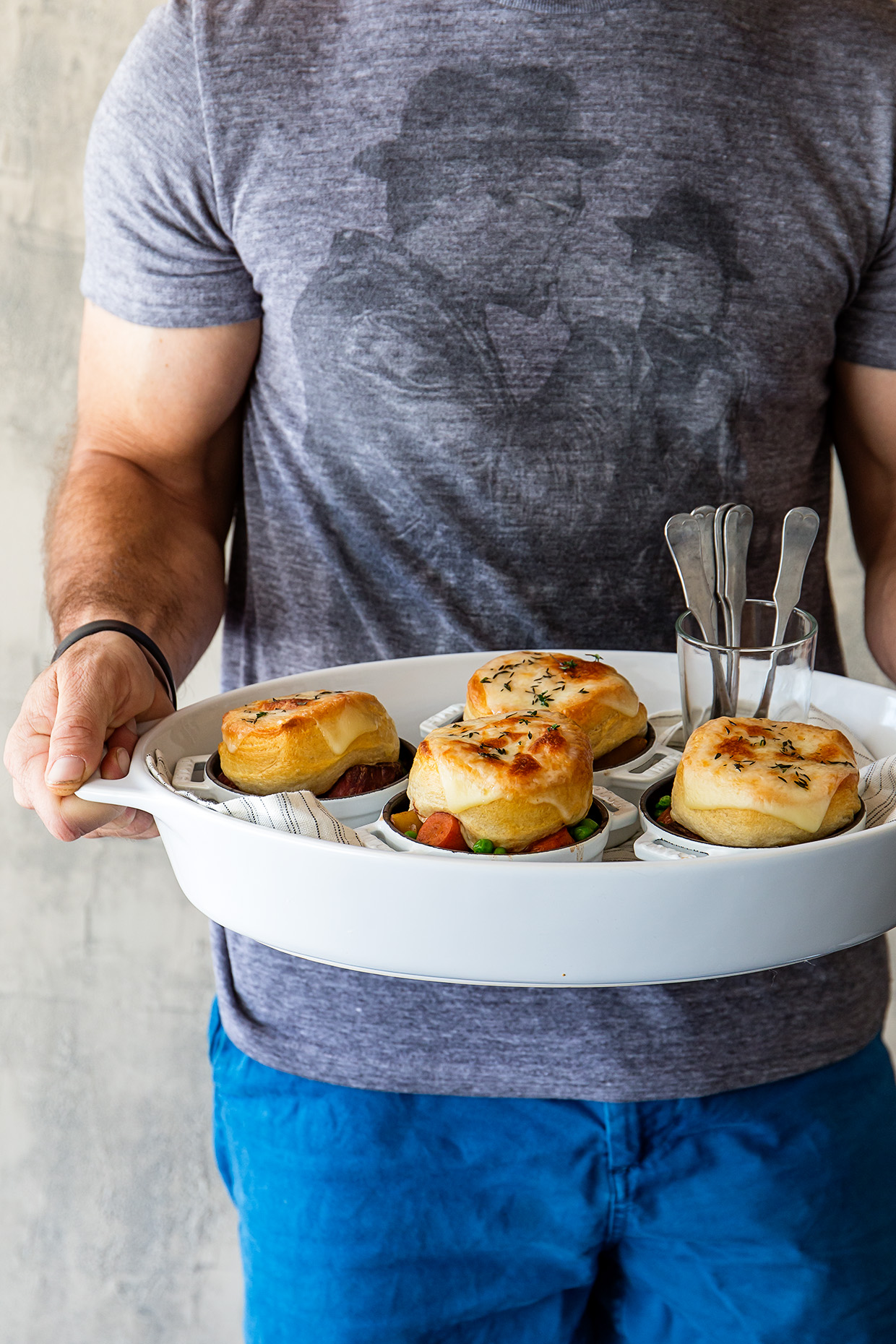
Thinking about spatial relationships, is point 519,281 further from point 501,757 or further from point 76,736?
point 76,736

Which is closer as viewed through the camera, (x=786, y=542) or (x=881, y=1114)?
(x=786, y=542)

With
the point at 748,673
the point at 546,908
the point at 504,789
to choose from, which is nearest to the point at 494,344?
the point at 748,673

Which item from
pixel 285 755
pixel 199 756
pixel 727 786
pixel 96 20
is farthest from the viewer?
pixel 96 20

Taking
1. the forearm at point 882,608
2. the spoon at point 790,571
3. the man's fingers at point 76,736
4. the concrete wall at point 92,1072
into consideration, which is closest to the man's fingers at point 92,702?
the man's fingers at point 76,736

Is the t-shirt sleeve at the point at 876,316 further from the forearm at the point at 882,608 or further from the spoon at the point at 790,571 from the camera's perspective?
the spoon at the point at 790,571

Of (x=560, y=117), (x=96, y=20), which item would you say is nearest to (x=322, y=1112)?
(x=560, y=117)

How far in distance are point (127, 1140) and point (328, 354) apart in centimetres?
179

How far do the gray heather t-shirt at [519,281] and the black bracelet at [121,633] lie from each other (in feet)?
1.16

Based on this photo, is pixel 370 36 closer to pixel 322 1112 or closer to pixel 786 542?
pixel 786 542

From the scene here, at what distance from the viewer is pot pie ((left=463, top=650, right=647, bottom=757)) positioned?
1.01 m

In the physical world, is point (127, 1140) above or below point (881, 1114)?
below

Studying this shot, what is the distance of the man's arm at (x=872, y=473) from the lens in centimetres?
133

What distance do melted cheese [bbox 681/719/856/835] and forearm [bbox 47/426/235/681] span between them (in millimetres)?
617

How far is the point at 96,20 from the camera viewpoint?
185 cm
